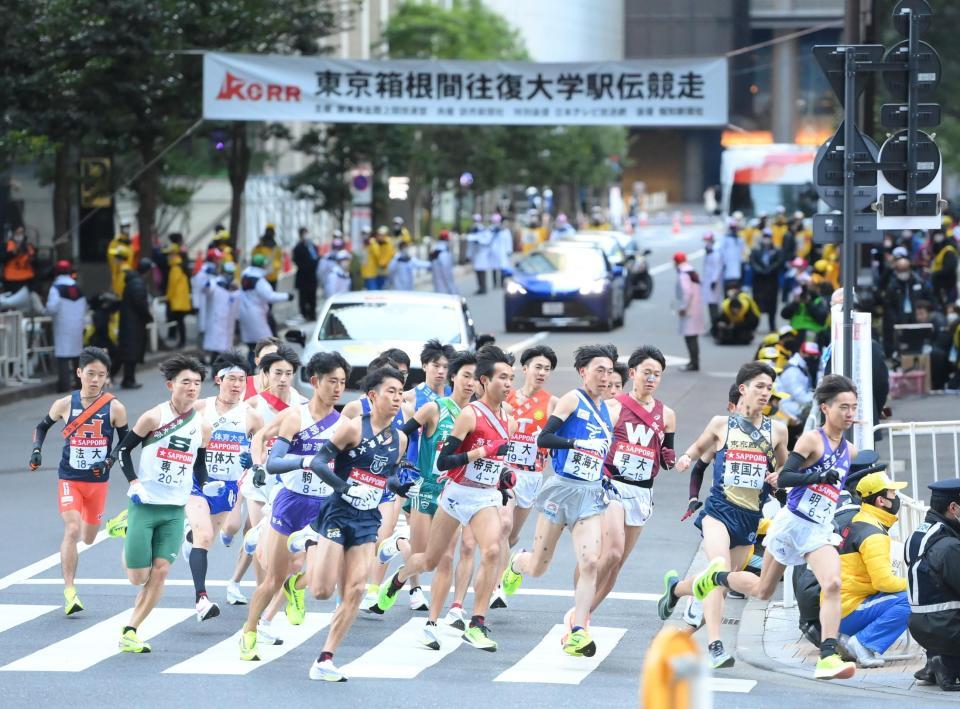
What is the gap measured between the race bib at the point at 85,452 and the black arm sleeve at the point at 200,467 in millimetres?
819

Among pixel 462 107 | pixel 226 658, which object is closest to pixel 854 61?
pixel 226 658

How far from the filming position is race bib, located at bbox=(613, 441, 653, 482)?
1098cm

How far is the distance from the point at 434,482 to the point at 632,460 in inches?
50.6

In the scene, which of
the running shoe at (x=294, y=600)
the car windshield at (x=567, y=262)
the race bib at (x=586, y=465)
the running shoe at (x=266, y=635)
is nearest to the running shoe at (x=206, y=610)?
the running shoe at (x=294, y=600)

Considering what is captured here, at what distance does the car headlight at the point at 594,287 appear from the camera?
32656 mm

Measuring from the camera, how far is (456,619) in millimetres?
11258

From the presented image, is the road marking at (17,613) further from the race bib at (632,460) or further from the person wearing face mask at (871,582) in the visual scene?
the person wearing face mask at (871,582)

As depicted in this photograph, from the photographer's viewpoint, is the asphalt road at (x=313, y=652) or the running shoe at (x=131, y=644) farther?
the running shoe at (x=131, y=644)

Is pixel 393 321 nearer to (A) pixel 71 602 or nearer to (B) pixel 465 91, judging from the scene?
(B) pixel 465 91

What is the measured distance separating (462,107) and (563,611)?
16.0 metres

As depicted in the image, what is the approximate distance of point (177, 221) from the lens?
52.2 metres

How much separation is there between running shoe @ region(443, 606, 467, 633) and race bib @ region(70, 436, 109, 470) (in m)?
2.53

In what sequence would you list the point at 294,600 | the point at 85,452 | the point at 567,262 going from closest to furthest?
the point at 294,600
the point at 85,452
the point at 567,262

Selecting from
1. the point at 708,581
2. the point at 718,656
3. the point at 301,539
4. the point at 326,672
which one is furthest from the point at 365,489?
the point at 718,656
